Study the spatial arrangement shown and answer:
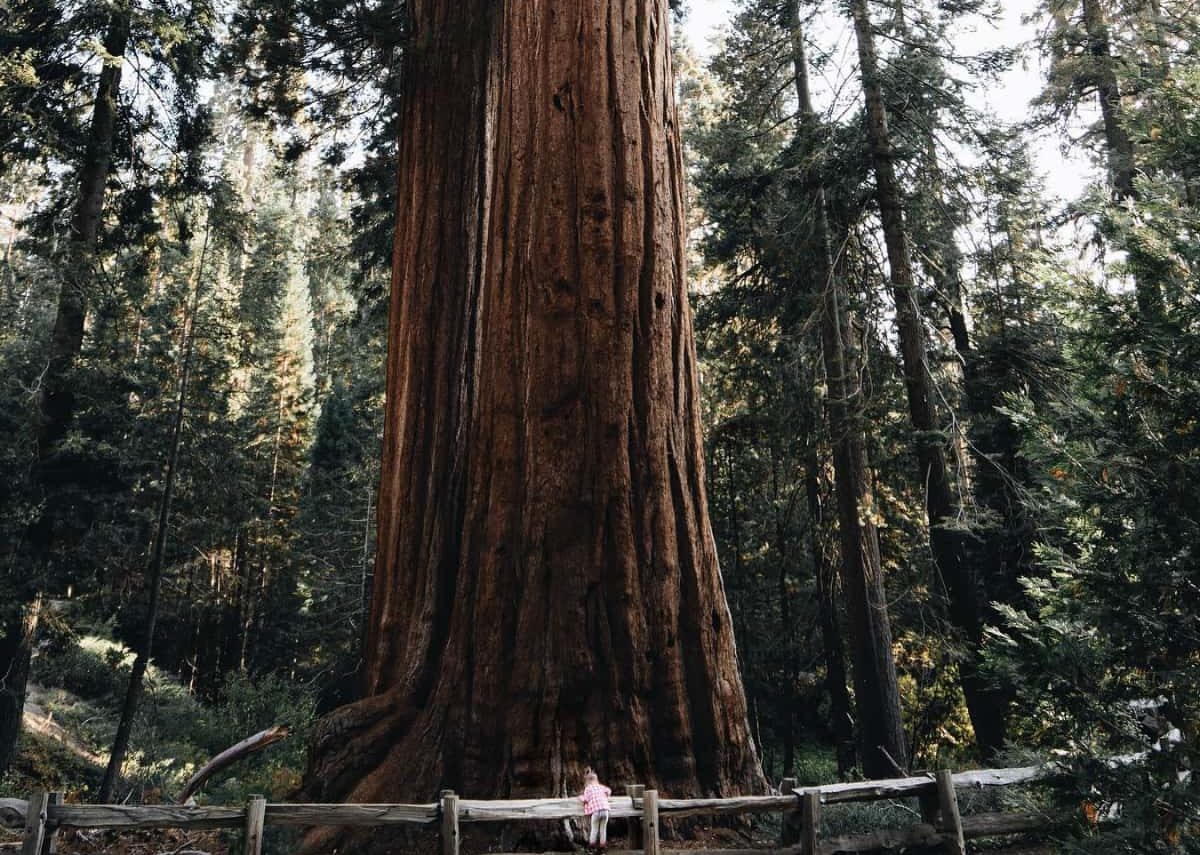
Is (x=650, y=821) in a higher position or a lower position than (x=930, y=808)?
higher

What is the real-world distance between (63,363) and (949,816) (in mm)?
14492

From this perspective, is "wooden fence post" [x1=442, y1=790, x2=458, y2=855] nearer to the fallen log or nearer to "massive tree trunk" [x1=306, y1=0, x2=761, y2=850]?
"massive tree trunk" [x1=306, y1=0, x2=761, y2=850]

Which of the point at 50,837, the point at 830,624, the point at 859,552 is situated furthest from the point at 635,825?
the point at 830,624

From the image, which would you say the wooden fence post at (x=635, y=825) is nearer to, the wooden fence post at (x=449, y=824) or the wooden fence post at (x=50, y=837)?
→ the wooden fence post at (x=449, y=824)

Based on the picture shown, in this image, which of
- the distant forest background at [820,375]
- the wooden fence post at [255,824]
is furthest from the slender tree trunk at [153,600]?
the wooden fence post at [255,824]

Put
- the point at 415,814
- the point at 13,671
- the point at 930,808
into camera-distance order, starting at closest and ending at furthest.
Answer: the point at 415,814
the point at 930,808
the point at 13,671

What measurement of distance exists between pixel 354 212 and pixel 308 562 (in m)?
17.6

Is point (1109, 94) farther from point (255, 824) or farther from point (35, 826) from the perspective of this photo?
point (35, 826)

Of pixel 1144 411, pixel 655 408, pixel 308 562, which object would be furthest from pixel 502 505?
pixel 308 562

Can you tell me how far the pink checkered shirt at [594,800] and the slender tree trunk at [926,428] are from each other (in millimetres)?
7894

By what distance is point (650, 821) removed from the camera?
4.77 meters

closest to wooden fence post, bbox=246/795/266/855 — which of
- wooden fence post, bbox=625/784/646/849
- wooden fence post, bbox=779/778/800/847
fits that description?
wooden fence post, bbox=625/784/646/849

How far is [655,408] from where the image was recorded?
5.64m

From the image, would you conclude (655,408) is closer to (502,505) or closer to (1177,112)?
(502,505)
